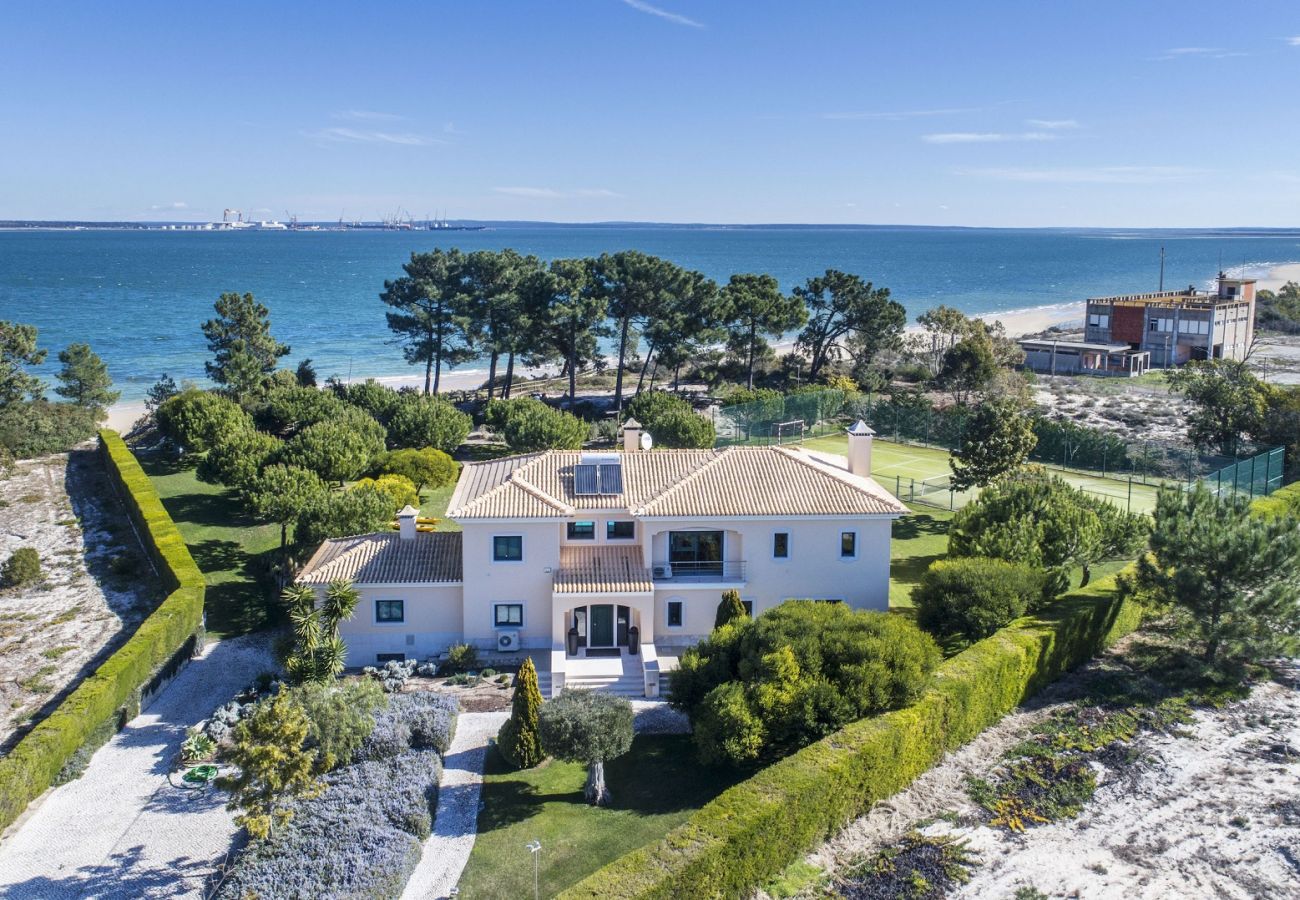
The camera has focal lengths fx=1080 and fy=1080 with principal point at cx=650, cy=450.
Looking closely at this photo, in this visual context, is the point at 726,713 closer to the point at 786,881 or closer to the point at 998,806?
the point at 786,881

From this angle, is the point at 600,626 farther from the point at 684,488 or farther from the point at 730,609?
the point at 684,488

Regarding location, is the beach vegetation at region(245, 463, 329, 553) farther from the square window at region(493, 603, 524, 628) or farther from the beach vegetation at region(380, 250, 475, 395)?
the beach vegetation at region(380, 250, 475, 395)

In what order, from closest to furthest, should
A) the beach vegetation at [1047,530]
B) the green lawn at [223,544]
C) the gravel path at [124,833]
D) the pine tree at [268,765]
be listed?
the pine tree at [268,765] → the gravel path at [124,833] → the beach vegetation at [1047,530] → the green lawn at [223,544]

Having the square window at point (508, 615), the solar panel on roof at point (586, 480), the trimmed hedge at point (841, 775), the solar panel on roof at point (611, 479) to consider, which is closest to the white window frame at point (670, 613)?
the solar panel on roof at point (611, 479)

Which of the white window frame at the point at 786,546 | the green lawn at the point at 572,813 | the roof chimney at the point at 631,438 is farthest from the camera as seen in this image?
the roof chimney at the point at 631,438

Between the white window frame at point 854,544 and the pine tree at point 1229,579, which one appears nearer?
the pine tree at point 1229,579

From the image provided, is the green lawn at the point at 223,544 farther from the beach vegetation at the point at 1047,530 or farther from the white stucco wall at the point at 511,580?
the beach vegetation at the point at 1047,530
